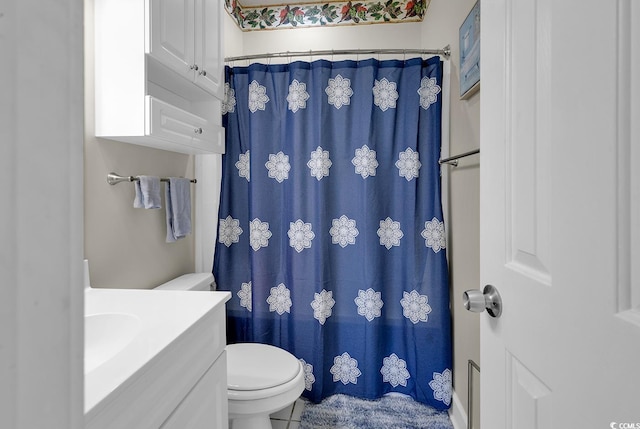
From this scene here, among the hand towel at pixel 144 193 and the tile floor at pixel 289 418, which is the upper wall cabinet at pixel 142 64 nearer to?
the hand towel at pixel 144 193

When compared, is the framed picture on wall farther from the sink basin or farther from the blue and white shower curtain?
the sink basin

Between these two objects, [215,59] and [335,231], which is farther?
[335,231]

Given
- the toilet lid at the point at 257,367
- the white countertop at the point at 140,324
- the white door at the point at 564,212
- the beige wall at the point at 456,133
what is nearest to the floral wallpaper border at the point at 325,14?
the beige wall at the point at 456,133

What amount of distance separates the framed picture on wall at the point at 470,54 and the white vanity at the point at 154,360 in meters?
1.28

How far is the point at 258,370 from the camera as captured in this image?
1430 millimetres

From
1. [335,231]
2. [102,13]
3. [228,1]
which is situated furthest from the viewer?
[228,1]

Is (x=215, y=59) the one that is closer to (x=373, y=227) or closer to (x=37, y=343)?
(x=373, y=227)

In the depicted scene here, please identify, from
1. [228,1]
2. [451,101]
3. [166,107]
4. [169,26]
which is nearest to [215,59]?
[169,26]

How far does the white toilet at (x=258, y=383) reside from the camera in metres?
1.30

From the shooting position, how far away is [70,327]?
225 mm

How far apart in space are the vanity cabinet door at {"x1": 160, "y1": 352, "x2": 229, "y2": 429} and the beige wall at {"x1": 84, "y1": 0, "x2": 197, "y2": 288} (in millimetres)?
621

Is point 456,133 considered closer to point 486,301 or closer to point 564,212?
point 486,301

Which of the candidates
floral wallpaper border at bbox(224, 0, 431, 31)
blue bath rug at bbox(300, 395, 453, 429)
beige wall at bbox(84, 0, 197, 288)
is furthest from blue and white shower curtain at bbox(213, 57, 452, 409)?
floral wallpaper border at bbox(224, 0, 431, 31)

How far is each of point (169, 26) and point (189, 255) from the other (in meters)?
1.20
